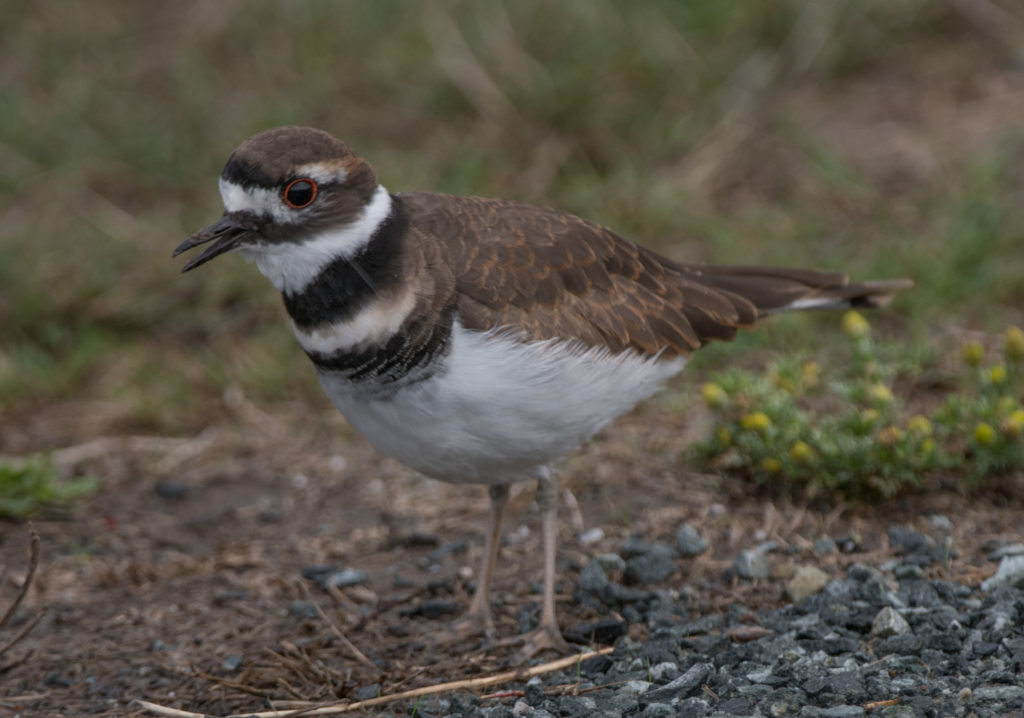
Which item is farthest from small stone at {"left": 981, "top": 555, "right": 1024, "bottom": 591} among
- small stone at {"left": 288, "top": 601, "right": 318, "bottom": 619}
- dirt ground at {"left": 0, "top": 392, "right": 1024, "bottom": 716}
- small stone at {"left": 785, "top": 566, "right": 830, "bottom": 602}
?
small stone at {"left": 288, "top": 601, "right": 318, "bottom": 619}

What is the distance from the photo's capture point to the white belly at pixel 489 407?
13.1 ft

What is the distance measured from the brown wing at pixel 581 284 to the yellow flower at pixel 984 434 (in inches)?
31.9

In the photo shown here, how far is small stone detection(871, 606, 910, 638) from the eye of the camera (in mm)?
4035

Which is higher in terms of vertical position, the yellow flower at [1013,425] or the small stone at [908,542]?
the yellow flower at [1013,425]

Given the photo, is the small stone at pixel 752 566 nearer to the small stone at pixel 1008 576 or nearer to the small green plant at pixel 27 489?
the small stone at pixel 1008 576

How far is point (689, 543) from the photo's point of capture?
4898mm

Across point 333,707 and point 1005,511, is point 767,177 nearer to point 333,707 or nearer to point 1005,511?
point 1005,511

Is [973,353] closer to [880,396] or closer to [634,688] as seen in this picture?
[880,396]

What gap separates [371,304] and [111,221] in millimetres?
4417

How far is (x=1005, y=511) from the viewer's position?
4.95 m

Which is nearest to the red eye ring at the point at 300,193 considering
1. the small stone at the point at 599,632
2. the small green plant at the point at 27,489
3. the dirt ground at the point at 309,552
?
the dirt ground at the point at 309,552

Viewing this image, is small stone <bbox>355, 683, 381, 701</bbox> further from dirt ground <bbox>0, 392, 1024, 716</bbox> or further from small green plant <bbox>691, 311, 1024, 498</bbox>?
small green plant <bbox>691, 311, 1024, 498</bbox>

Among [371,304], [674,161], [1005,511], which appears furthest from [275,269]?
[674,161]

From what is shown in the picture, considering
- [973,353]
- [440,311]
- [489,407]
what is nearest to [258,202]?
[440,311]
